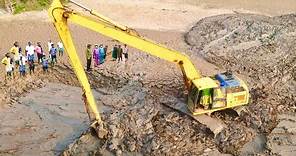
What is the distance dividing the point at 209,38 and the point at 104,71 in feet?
20.6

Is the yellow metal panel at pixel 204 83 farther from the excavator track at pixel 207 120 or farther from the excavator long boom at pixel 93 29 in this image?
the excavator track at pixel 207 120

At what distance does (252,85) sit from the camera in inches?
806

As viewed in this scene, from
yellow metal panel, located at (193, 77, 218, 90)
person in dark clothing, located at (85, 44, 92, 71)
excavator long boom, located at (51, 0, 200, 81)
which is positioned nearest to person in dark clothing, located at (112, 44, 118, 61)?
person in dark clothing, located at (85, 44, 92, 71)

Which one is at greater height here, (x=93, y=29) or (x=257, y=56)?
(x=93, y=29)

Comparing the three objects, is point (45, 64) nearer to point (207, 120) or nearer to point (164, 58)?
point (164, 58)

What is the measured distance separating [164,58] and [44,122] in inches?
209

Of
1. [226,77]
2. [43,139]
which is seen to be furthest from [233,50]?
[43,139]

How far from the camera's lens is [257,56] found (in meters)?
23.2

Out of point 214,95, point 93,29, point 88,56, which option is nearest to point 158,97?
point 214,95

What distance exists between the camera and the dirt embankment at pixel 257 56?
18.2 meters

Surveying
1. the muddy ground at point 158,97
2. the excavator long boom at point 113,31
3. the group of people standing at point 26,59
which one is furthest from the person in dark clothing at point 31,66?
the excavator long boom at point 113,31

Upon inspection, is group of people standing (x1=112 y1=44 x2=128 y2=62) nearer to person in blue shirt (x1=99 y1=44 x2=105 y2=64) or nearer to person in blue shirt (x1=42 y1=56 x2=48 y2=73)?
person in blue shirt (x1=99 y1=44 x2=105 y2=64)

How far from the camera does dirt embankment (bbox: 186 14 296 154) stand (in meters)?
18.2

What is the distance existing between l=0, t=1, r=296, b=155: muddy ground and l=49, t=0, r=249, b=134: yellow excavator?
0.63 m
